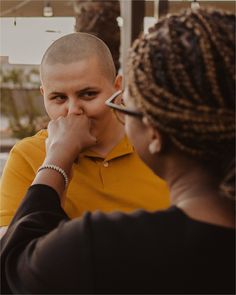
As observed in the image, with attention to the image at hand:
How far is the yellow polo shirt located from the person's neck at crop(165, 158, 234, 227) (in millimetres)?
628

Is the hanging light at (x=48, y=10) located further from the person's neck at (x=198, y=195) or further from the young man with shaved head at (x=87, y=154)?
the person's neck at (x=198, y=195)

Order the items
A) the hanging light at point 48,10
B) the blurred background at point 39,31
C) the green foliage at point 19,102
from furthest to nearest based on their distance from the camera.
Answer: the green foliage at point 19,102 → the hanging light at point 48,10 → the blurred background at point 39,31

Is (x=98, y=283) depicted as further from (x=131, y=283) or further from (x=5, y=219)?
(x=5, y=219)

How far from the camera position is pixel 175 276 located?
4.23ft

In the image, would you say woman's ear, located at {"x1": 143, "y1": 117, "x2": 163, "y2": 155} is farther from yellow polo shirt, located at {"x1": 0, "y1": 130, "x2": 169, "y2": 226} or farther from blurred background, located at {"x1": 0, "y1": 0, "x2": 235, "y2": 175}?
blurred background, located at {"x1": 0, "y1": 0, "x2": 235, "y2": 175}

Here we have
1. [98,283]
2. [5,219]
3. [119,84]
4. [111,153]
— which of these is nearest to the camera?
[98,283]

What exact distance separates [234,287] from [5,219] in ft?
3.25

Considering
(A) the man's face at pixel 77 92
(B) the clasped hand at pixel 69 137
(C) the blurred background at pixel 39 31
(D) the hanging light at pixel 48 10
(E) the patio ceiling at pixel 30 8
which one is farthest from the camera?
(D) the hanging light at pixel 48 10

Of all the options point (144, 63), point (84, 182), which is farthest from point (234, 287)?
point (84, 182)

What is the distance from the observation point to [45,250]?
1327mm

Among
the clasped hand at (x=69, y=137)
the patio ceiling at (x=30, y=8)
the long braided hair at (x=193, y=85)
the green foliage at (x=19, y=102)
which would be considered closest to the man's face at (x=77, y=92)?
the clasped hand at (x=69, y=137)

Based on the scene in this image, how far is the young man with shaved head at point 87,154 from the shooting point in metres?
2.07

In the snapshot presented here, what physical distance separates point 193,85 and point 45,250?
0.50 m

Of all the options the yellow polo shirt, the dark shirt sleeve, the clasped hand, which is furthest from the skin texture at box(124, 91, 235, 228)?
the yellow polo shirt
